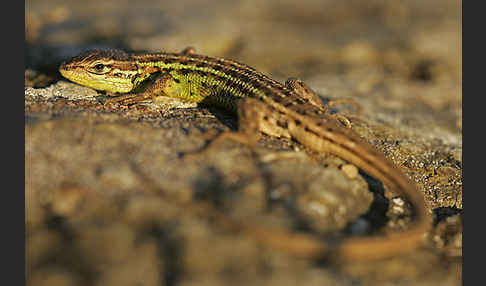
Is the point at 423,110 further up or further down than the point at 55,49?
further down

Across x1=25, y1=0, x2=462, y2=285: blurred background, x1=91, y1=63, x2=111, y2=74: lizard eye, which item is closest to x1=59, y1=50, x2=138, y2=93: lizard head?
x1=91, y1=63, x2=111, y2=74: lizard eye

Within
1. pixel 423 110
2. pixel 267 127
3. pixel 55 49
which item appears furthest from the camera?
pixel 55 49

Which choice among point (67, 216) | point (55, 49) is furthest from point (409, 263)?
point (55, 49)

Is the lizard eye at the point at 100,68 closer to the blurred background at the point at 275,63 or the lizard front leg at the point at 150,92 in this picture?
the lizard front leg at the point at 150,92

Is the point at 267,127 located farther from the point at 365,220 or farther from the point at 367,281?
the point at 367,281

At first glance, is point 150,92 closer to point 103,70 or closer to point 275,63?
point 103,70

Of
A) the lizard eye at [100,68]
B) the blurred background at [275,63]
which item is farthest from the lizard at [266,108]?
the blurred background at [275,63]

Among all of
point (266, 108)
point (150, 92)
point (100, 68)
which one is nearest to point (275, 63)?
point (150, 92)
